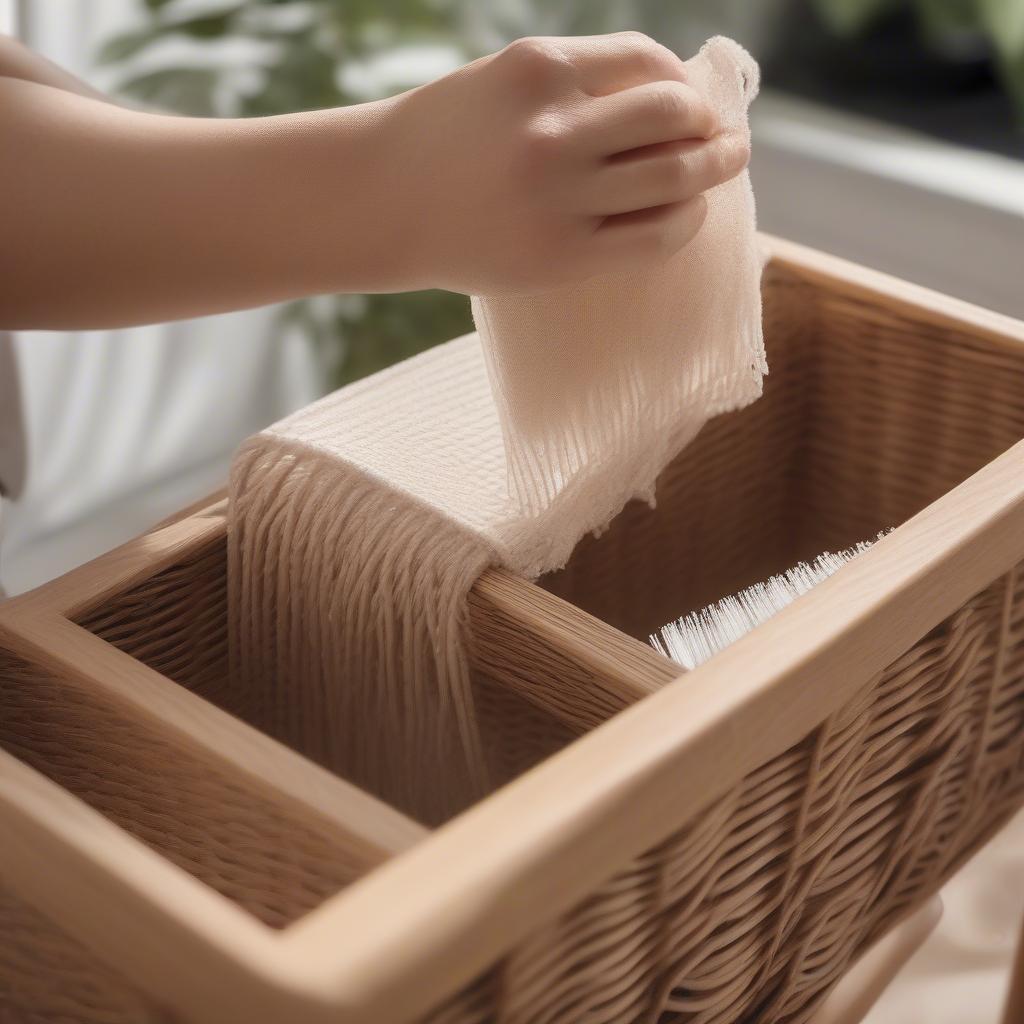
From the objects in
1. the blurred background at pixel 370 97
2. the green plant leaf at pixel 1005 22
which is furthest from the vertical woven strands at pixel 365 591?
the green plant leaf at pixel 1005 22

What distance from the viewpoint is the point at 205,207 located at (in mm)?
380

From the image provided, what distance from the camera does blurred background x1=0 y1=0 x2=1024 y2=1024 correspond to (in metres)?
1.13

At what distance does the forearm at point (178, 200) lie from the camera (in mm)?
375

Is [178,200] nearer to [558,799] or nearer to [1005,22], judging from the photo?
[558,799]

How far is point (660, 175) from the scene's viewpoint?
1.31ft

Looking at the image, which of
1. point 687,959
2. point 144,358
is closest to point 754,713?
point 687,959

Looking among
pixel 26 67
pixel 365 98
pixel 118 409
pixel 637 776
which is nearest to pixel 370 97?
pixel 365 98

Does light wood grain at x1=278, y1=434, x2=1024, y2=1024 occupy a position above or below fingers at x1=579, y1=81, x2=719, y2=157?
below

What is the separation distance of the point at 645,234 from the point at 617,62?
0.17 feet

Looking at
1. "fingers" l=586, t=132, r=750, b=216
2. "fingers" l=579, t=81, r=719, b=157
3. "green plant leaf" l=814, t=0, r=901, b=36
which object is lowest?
"green plant leaf" l=814, t=0, r=901, b=36

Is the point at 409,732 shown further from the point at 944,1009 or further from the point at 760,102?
the point at 760,102

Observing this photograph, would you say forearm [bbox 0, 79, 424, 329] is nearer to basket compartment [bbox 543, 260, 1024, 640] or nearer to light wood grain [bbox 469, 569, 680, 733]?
light wood grain [bbox 469, 569, 680, 733]

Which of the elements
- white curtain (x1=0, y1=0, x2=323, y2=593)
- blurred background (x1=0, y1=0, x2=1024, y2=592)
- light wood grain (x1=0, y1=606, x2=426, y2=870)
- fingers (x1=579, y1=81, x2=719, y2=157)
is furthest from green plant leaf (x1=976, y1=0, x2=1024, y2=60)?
light wood grain (x1=0, y1=606, x2=426, y2=870)

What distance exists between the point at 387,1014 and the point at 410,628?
0.71 ft
